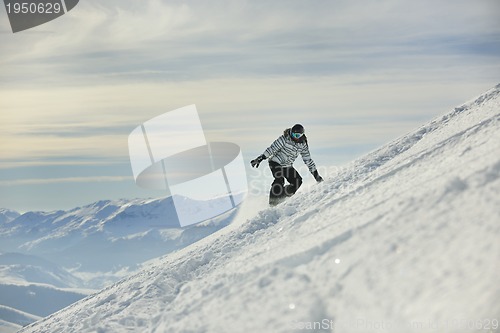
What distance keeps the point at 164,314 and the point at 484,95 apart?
12308 millimetres

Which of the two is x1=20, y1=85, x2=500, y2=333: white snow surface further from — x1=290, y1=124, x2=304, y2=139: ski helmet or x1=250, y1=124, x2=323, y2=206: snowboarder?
x1=250, y1=124, x2=323, y2=206: snowboarder

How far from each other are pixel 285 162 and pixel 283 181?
679mm

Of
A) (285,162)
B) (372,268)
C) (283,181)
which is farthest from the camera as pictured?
(283,181)

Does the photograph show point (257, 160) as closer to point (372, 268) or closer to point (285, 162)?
point (285, 162)

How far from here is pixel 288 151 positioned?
50.6 ft

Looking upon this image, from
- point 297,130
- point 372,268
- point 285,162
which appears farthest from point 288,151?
point 372,268

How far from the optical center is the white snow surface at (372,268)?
5.41 metres

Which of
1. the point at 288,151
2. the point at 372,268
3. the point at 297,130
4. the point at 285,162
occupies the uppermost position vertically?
the point at 372,268

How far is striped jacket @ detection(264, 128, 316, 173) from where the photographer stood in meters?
15.3

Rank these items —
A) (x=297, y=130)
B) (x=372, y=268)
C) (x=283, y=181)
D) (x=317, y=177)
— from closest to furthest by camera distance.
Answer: (x=372, y=268), (x=297, y=130), (x=317, y=177), (x=283, y=181)

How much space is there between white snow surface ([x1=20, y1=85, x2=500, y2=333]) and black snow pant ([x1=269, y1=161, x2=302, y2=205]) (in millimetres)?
4824

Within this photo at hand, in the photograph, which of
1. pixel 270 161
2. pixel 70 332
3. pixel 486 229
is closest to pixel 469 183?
pixel 486 229

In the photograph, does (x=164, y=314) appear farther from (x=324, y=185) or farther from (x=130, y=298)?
(x=324, y=185)

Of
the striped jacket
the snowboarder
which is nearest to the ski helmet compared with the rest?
the snowboarder
